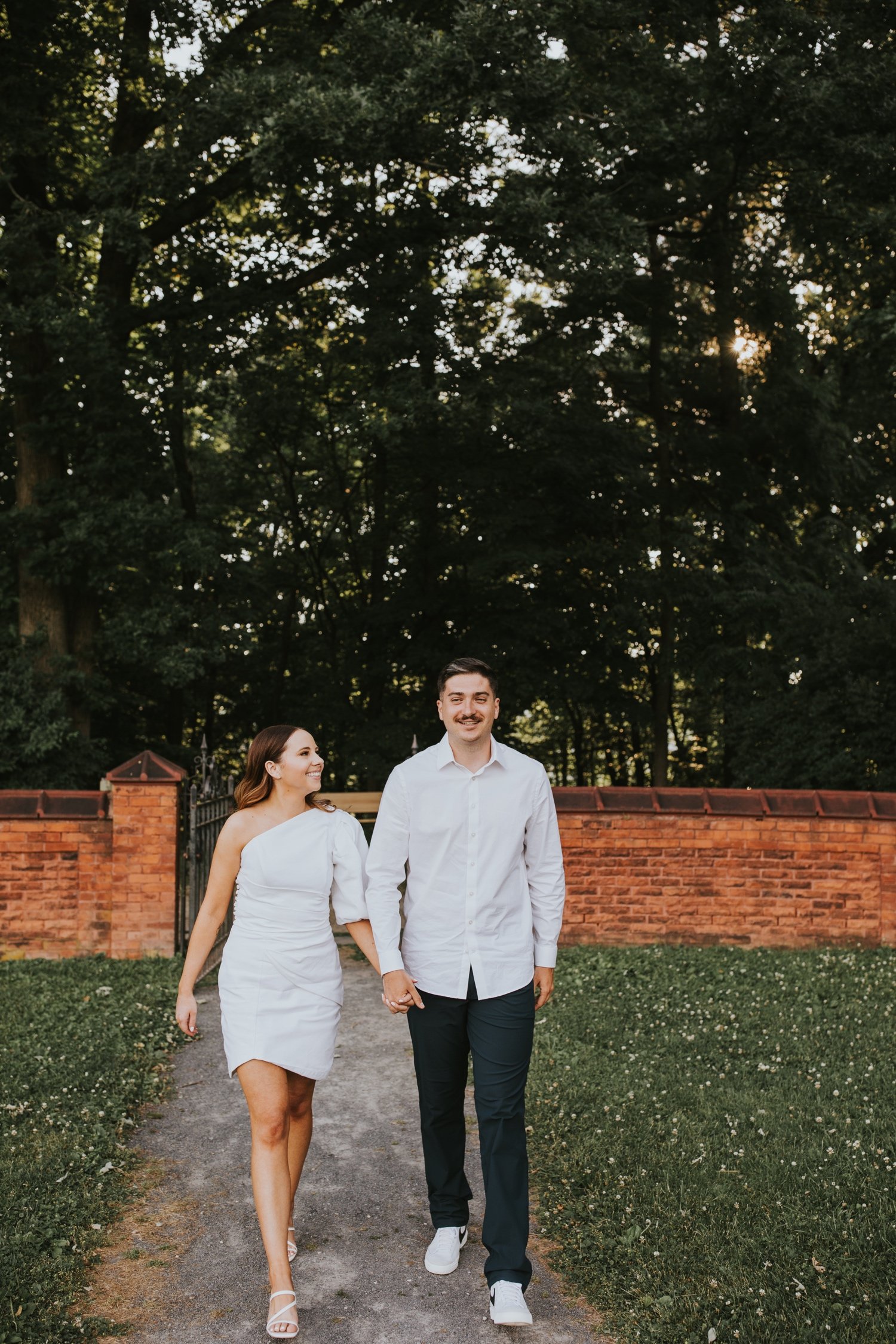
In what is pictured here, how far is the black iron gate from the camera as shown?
26.9 ft

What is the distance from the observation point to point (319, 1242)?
3877mm

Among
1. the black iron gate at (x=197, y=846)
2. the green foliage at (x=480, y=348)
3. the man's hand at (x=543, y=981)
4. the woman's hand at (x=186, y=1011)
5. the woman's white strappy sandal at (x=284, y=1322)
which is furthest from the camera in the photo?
the green foliage at (x=480, y=348)

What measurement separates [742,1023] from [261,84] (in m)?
9.61

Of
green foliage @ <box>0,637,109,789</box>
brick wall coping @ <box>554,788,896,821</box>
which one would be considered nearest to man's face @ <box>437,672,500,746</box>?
brick wall coping @ <box>554,788,896,821</box>

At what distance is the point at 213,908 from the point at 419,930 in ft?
2.22

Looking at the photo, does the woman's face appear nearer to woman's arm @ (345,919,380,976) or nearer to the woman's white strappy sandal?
woman's arm @ (345,919,380,976)

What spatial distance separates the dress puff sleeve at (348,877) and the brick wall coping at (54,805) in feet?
17.0

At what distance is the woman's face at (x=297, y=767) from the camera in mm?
3543

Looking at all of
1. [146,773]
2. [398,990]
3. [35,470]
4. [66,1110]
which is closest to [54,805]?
[146,773]

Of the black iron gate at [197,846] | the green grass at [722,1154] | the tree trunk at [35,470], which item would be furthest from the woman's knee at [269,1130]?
the tree trunk at [35,470]

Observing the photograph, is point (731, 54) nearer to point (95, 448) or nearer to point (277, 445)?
point (95, 448)

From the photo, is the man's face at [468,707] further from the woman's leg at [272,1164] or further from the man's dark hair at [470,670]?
the woman's leg at [272,1164]

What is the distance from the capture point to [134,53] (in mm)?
12672

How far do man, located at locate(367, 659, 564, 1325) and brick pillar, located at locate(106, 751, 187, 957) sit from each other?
488 centimetres
